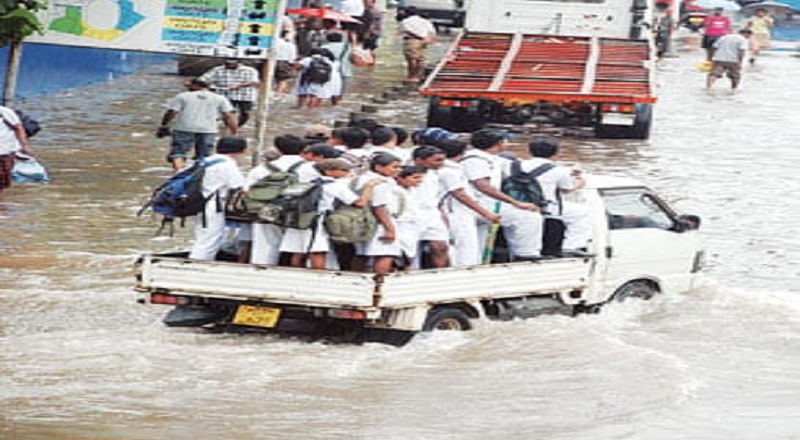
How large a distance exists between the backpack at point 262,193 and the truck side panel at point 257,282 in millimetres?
437

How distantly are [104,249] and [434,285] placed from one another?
15.6 ft

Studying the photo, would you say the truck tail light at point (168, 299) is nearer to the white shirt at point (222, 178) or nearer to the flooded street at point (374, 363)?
the flooded street at point (374, 363)

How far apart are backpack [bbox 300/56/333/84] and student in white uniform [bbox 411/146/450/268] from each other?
13.3 meters

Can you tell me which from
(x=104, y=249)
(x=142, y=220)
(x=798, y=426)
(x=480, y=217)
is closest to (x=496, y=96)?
(x=142, y=220)

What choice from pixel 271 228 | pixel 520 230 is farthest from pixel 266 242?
pixel 520 230

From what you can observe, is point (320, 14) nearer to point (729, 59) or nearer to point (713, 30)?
point (729, 59)

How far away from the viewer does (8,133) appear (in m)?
17.4

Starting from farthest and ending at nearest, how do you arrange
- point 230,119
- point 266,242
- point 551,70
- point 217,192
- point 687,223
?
1. point 551,70
2. point 230,119
3. point 687,223
4. point 217,192
5. point 266,242

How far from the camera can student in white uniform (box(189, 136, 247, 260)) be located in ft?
40.6

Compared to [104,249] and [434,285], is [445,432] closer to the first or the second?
[434,285]

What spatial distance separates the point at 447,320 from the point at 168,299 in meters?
2.06

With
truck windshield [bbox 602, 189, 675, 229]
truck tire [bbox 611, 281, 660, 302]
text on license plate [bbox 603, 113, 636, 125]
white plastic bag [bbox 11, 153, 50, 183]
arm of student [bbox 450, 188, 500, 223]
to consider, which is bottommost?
white plastic bag [bbox 11, 153, 50, 183]

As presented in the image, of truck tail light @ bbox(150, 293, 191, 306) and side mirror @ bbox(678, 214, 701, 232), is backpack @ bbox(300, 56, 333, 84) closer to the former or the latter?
side mirror @ bbox(678, 214, 701, 232)

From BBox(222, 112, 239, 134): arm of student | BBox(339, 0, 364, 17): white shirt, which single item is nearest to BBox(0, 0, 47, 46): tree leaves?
BBox(222, 112, 239, 134): arm of student
